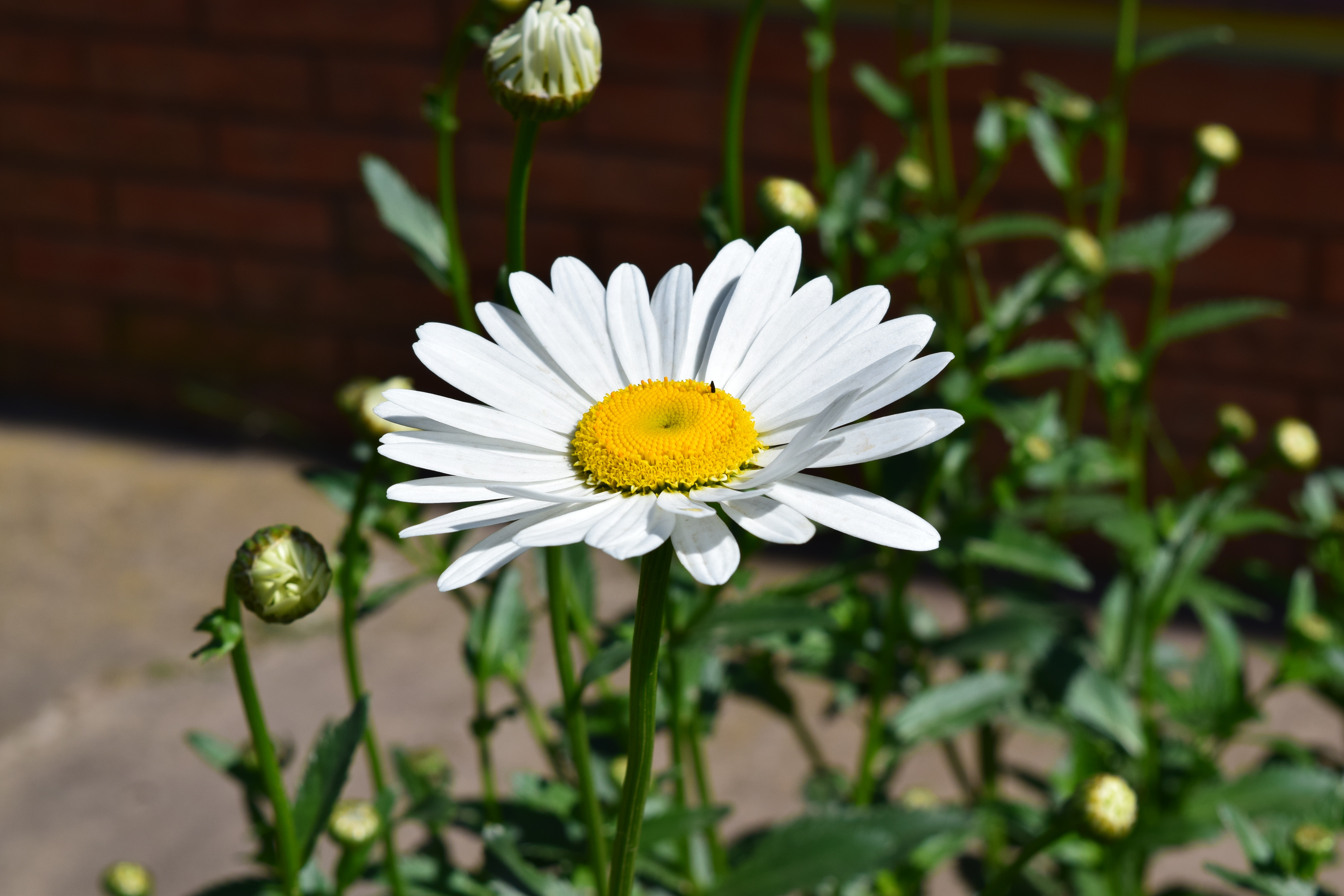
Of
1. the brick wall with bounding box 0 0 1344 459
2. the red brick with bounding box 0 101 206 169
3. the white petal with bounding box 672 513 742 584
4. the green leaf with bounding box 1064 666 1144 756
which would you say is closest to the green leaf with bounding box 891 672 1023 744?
the green leaf with bounding box 1064 666 1144 756

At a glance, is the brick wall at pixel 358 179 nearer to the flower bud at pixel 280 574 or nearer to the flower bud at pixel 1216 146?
the flower bud at pixel 1216 146

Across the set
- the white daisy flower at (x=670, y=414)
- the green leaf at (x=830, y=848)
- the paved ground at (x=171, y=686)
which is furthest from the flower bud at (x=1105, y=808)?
the paved ground at (x=171, y=686)

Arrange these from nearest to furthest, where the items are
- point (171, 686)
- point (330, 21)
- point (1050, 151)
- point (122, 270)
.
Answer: point (1050, 151), point (171, 686), point (330, 21), point (122, 270)

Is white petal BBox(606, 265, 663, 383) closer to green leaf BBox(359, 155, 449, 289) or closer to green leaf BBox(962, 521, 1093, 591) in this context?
green leaf BBox(359, 155, 449, 289)

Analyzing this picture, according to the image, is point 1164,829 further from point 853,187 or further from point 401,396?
point 401,396

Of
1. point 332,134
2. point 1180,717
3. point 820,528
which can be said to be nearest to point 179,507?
point 332,134

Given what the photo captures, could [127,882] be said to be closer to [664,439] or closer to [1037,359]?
[664,439]

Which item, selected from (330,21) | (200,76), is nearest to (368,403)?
(330,21)
